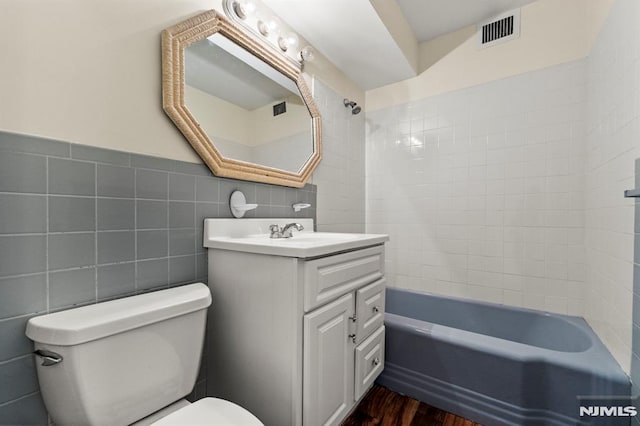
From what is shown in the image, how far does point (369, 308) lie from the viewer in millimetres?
1352

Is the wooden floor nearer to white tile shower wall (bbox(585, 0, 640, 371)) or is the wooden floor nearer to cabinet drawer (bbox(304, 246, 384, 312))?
cabinet drawer (bbox(304, 246, 384, 312))

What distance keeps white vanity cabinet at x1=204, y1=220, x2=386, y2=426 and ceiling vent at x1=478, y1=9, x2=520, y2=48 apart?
71.6 inches

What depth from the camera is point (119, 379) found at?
765mm

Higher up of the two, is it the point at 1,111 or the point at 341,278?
the point at 1,111

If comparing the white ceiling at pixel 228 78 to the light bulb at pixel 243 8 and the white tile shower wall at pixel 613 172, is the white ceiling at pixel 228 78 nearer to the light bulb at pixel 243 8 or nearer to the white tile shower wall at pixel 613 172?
the light bulb at pixel 243 8

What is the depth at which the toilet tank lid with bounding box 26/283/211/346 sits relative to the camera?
69 cm

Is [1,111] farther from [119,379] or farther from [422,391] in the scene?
[422,391]


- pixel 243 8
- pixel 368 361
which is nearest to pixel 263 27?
pixel 243 8

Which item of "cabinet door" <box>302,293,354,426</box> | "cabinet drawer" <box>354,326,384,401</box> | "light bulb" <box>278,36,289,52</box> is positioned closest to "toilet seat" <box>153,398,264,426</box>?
"cabinet door" <box>302,293,354,426</box>

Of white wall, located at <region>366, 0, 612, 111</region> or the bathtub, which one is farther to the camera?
white wall, located at <region>366, 0, 612, 111</region>

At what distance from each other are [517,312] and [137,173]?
2263mm

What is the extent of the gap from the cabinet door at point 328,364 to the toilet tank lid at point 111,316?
1.37 feet

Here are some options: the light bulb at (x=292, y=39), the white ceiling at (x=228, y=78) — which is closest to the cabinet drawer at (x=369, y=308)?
the white ceiling at (x=228, y=78)

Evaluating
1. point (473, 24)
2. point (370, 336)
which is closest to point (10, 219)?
point (370, 336)
